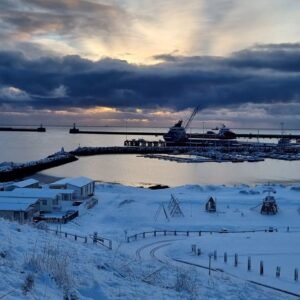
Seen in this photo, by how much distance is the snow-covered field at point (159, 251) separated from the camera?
25.5 feet

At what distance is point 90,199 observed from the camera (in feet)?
117

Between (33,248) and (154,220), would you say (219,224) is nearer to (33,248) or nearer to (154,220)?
(154,220)

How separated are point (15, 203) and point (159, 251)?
12.0 meters

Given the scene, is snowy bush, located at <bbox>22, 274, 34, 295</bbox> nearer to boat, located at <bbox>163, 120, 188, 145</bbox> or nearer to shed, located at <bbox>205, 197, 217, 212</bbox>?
shed, located at <bbox>205, 197, 217, 212</bbox>

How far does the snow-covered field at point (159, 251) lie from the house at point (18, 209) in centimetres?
278

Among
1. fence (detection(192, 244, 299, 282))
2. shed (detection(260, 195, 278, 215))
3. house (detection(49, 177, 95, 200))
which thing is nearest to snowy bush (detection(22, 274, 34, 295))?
fence (detection(192, 244, 299, 282))

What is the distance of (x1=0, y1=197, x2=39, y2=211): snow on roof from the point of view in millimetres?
28266

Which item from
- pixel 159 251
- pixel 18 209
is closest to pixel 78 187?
pixel 18 209

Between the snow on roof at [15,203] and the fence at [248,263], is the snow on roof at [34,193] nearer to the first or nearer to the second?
the snow on roof at [15,203]

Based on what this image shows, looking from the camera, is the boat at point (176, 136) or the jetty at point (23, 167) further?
the boat at point (176, 136)

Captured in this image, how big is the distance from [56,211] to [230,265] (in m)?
16.1

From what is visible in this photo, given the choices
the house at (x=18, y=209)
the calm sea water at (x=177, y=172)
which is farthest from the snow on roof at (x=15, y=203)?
the calm sea water at (x=177, y=172)

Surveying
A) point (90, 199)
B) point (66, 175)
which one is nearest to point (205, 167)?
point (66, 175)

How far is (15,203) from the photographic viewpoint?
29641 millimetres
